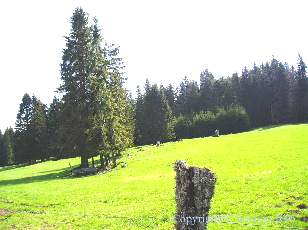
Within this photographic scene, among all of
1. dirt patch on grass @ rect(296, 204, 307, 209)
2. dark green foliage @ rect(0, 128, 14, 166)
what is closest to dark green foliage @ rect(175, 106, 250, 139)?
dark green foliage @ rect(0, 128, 14, 166)

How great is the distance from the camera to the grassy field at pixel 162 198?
22.0m

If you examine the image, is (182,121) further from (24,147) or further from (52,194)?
(52,194)

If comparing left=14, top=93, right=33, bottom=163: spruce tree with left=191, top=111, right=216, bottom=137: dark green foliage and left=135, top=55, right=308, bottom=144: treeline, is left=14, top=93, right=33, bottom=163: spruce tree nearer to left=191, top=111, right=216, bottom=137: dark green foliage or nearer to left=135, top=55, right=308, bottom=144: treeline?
left=135, top=55, right=308, bottom=144: treeline

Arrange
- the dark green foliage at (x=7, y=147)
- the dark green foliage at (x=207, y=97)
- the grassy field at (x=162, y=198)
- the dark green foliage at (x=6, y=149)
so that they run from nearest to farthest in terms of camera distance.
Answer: the grassy field at (x=162, y=198)
the dark green foliage at (x=7, y=147)
the dark green foliage at (x=6, y=149)
the dark green foliage at (x=207, y=97)

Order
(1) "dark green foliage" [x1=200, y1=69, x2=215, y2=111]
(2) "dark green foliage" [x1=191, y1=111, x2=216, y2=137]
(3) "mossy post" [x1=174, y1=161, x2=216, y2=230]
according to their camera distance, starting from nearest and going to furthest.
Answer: (3) "mossy post" [x1=174, y1=161, x2=216, y2=230], (2) "dark green foliage" [x1=191, y1=111, x2=216, y2=137], (1) "dark green foliage" [x1=200, y1=69, x2=215, y2=111]

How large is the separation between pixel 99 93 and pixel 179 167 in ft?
161

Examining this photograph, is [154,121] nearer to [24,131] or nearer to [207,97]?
[24,131]

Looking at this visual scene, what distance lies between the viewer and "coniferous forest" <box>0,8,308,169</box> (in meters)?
59.4

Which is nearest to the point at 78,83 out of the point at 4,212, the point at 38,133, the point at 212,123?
the point at 4,212

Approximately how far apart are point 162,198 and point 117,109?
122ft

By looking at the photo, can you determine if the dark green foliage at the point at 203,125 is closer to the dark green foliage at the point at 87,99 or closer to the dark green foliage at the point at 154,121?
the dark green foliage at the point at 154,121

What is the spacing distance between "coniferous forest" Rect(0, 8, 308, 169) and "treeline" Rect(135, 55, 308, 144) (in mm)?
285

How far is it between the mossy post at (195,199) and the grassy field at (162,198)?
31.9ft

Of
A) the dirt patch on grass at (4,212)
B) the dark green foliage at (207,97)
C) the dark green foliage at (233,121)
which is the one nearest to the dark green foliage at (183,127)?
the dark green foliage at (233,121)
